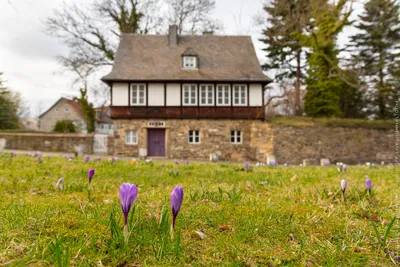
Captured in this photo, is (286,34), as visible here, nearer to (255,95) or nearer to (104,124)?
(255,95)

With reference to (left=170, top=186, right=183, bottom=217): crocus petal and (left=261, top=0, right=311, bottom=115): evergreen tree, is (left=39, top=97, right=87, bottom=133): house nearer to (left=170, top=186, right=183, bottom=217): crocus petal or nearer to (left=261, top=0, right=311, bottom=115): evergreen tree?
(left=261, top=0, right=311, bottom=115): evergreen tree

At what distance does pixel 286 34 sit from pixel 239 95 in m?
7.15

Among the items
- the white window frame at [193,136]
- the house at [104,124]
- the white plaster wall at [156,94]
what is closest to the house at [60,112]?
the house at [104,124]

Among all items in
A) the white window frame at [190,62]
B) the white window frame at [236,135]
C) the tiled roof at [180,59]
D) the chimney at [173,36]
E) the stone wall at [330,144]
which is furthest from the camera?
the chimney at [173,36]

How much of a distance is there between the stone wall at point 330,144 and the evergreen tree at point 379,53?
5.48 m

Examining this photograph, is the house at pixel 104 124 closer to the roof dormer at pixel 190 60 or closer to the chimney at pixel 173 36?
the chimney at pixel 173 36

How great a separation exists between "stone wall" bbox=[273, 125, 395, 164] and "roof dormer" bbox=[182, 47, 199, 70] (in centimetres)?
749

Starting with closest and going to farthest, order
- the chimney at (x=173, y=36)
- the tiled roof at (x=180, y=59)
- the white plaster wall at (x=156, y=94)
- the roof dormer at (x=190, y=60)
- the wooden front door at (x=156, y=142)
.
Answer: the tiled roof at (x=180, y=59)
the white plaster wall at (x=156, y=94)
the wooden front door at (x=156, y=142)
the roof dormer at (x=190, y=60)
the chimney at (x=173, y=36)

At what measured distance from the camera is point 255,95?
68.5 feet

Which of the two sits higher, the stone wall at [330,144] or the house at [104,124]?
the house at [104,124]

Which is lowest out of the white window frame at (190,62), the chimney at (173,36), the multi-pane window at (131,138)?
the multi-pane window at (131,138)

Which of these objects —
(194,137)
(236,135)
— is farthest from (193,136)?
(236,135)

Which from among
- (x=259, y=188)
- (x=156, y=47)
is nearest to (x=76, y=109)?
(x=156, y=47)

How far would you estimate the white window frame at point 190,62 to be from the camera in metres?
21.3
